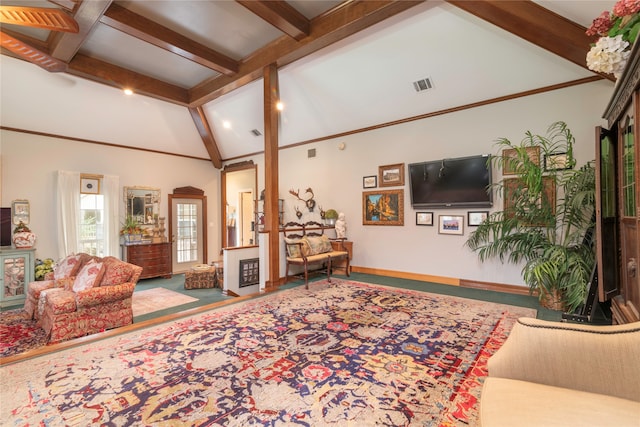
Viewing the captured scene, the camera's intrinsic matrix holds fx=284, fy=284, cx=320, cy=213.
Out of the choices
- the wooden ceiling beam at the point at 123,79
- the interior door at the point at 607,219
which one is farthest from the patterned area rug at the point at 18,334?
the interior door at the point at 607,219

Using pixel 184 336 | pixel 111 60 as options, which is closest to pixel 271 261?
pixel 184 336

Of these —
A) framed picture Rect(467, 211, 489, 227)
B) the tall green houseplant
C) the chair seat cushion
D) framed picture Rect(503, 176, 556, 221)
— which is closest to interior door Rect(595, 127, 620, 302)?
the tall green houseplant

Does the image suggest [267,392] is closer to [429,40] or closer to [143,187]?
[429,40]

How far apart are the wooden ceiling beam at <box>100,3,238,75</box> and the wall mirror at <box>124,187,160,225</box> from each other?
360cm

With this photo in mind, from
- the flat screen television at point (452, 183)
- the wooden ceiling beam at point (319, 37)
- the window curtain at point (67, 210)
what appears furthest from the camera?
the window curtain at point (67, 210)

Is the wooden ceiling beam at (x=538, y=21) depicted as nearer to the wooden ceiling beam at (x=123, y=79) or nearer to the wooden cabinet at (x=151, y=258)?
the wooden ceiling beam at (x=123, y=79)

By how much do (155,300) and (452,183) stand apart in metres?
5.20

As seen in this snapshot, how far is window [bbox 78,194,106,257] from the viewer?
5.87m

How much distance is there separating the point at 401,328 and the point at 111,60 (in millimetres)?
6201

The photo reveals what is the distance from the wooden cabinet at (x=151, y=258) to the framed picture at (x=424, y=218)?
5503mm

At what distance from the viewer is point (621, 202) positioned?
2391mm

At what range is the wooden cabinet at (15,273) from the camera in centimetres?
446

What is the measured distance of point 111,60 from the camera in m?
4.93

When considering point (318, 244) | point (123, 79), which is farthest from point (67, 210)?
point (318, 244)
